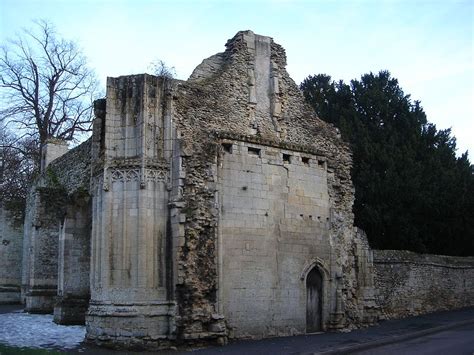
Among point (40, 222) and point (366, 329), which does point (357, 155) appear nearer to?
point (366, 329)

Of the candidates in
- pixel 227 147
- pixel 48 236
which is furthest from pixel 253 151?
pixel 48 236

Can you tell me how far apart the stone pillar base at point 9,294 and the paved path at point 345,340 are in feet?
52.1

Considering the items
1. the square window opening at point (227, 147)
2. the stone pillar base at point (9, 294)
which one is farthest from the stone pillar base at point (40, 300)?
the square window opening at point (227, 147)

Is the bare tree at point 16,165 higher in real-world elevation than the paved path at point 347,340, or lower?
higher

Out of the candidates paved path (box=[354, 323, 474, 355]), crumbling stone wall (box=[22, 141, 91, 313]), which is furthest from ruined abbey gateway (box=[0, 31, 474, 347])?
crumbling stone wall (box=[22, 141, 91, 313])

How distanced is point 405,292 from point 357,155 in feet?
31.1

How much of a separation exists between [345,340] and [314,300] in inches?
82.9

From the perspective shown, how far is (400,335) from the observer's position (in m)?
14.7

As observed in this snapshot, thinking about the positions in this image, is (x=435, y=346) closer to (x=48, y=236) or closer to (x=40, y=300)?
(x=40, y=300)

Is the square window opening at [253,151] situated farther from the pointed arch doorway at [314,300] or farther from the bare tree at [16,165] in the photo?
the bare tree at [16,165]

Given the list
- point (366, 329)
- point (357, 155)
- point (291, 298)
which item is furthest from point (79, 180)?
point (357, 155)

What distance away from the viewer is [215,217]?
45.4 feet

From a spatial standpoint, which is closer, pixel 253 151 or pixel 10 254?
pixel 253 151

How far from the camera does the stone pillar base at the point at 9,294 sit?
26.5 m
